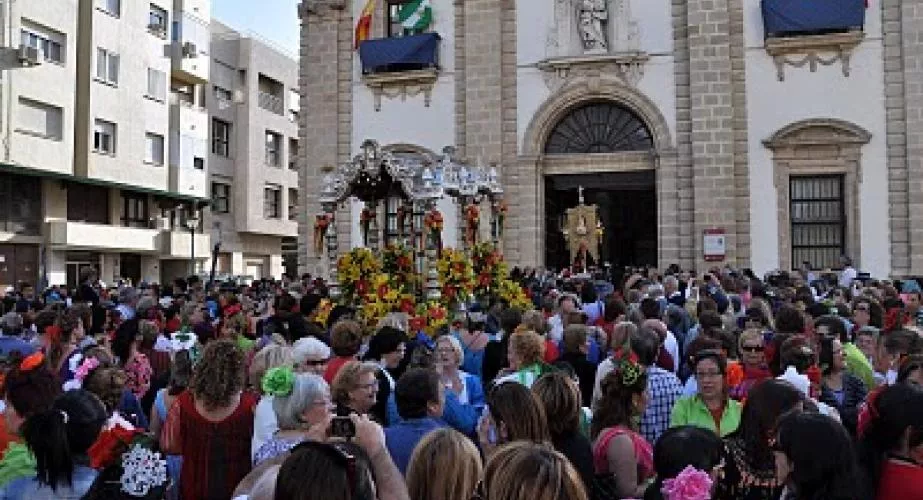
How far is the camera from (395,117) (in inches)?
926

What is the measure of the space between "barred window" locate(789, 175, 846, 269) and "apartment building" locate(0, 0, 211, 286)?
19.0 meters

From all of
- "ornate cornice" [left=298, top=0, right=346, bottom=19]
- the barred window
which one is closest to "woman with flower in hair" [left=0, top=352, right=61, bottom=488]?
the barred window

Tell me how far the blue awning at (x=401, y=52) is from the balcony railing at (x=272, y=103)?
67.8 ft

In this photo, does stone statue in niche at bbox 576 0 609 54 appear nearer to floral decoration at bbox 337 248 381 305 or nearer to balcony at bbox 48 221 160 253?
floral decoration at bbox 337 248 381 305

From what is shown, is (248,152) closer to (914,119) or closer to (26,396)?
(914,119)

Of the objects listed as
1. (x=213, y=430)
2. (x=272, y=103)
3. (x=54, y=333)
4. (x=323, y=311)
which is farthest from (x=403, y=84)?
(x=272, y=103)

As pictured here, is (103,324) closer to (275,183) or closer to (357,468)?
(357,468)

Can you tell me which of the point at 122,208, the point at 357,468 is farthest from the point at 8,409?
the point at 122,208

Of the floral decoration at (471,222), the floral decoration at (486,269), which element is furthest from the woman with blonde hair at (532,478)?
the floral decoration at (471,222)

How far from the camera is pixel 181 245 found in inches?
1437

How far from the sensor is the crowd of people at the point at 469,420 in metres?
3.27

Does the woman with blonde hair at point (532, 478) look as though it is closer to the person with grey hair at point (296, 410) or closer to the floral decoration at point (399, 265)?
the person with grey hair at point (296, 410)

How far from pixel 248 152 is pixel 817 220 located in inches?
1085

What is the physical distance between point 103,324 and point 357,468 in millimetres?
8972
